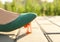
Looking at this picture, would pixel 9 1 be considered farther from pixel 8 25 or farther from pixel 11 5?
pixel 8 25

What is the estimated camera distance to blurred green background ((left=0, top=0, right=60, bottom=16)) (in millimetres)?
11484

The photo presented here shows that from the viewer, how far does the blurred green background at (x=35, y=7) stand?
1148cm

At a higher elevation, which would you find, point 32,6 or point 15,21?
point 15,21

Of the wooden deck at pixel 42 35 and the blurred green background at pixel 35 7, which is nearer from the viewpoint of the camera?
the wooden deck at pixel 42 35

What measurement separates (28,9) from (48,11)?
4.12 feet

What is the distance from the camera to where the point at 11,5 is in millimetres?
11539

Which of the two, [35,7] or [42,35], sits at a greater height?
[42,35]

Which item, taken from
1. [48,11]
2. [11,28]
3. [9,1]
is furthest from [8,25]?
[48,11]

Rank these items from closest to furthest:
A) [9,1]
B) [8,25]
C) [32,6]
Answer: [8,25]
[9,1]
[32,6]

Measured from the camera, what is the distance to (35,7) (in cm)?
1178

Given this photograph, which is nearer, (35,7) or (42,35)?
(42,35)

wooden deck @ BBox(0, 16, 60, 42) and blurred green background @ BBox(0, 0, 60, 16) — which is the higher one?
wooden deck @ BBox(0, 16, 60, 42)

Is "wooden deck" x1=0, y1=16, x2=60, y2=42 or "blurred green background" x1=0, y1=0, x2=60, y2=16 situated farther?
"blurred green background" x1=0, y1=0, x2=60, y2=16

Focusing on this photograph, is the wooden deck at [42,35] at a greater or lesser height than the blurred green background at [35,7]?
greater
